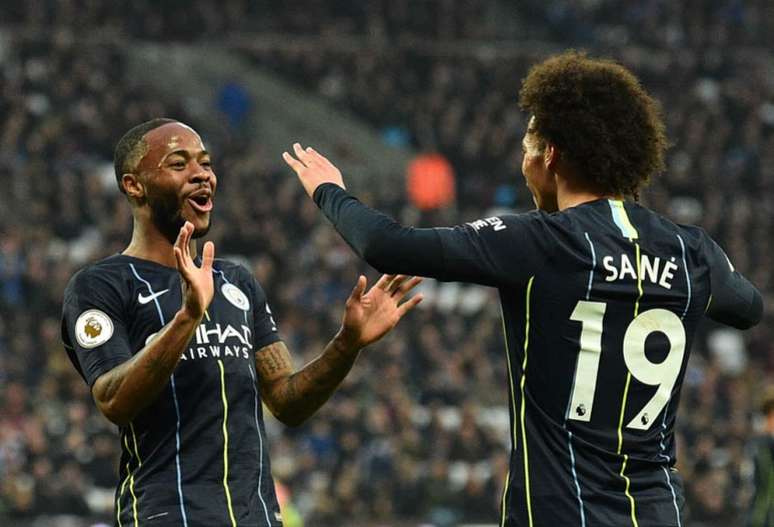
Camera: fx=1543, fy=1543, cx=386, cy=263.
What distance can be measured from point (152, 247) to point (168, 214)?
0.44 feet

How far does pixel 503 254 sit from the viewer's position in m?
4.43

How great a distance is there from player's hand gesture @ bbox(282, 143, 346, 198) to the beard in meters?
0.48

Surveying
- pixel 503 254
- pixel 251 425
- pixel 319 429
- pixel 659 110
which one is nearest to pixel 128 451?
pixel 251 425

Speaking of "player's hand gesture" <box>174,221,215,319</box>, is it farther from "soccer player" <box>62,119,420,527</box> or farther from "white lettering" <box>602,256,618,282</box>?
"white lettering" <box>602,256,618,282</box>

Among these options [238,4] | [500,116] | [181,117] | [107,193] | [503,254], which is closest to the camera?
[503,254]

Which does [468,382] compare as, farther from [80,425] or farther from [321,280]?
[80,425]

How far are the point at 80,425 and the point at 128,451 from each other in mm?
11389

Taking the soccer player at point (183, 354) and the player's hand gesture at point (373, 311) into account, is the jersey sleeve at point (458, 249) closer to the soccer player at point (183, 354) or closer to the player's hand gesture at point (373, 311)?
the soccer player at point (183, 354)

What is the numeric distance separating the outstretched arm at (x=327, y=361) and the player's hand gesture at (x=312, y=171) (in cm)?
58

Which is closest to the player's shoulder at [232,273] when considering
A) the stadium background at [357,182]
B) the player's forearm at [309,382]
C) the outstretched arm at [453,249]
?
the player's forearm at [309,382]

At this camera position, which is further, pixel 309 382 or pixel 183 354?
pixel 309 382

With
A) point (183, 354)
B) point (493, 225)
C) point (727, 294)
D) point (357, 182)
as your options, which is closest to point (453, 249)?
point (493, 225)

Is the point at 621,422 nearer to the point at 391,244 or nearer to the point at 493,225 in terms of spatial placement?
the point at 493,225

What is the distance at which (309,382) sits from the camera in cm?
541
